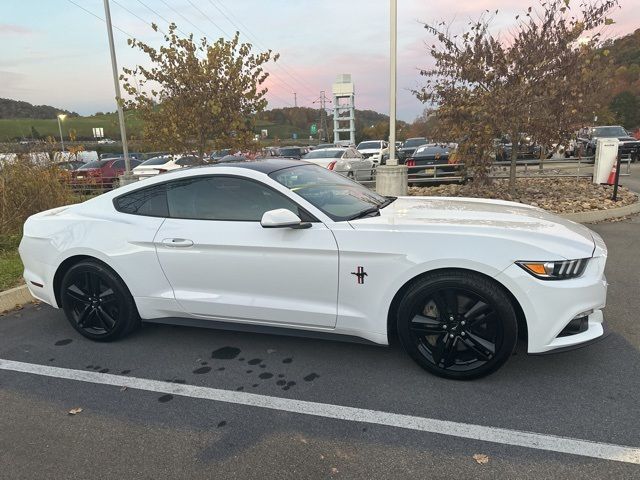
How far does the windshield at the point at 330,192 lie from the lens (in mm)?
3467

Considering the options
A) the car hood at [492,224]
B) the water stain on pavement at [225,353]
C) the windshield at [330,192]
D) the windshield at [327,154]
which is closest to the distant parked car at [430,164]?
the windshield at [327,154]

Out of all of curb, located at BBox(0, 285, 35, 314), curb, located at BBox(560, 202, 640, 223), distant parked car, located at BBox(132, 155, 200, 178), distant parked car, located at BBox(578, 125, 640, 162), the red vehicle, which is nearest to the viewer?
curb, located at BBox(0, 285, 35, 314)

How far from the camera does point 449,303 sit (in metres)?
2.99

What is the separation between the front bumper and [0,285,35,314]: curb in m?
5.02

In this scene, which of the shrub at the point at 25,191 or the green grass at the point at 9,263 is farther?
the shrub at the point at 25,191

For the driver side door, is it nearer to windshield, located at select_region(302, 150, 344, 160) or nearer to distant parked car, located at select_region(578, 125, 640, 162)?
windshield, located at select_region(302, 150, 344, 160)

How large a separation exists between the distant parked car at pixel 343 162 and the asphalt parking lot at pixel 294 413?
10.3 metres

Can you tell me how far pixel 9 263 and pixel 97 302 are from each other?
3.17 m

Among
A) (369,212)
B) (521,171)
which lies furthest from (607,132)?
(369,212)

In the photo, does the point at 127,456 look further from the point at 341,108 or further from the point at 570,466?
the point at 341,108

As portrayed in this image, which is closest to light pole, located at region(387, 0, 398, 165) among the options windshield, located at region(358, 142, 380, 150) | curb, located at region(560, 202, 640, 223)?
curb, located at region(560, 202, 640, 223)

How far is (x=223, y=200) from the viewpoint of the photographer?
3.62m

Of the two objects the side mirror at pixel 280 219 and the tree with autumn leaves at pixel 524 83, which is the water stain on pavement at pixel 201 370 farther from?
the tree with autumn leaves at pixel 524 83

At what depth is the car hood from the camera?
2.94 metres
